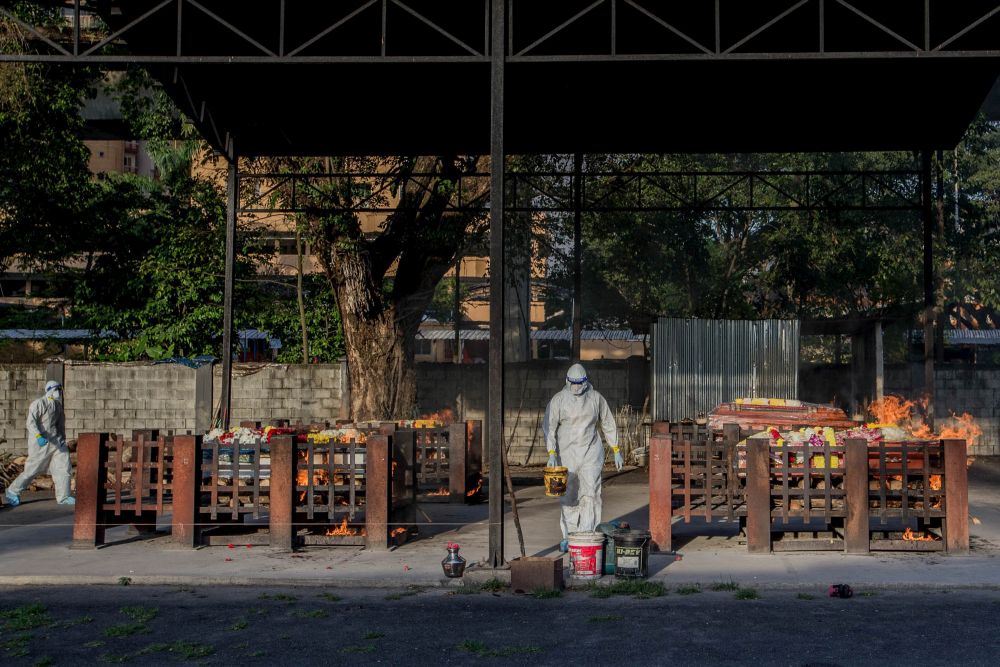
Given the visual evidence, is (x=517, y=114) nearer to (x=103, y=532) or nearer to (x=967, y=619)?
(x=103, y=532)

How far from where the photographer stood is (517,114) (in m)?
A: 20.7

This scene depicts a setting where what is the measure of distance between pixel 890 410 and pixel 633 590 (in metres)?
15.6

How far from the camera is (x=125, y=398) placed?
2444 cm

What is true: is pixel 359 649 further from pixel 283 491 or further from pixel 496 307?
pixel 283 491

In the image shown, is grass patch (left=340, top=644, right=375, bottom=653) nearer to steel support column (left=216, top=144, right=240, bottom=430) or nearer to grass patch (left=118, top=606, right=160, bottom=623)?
grass patch (left=118, top=606, right=160, bottom=623)

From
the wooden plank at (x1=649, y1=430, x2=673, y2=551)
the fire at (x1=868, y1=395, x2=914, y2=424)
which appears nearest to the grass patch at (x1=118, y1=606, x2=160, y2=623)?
the wooden plank at (x1=649, y1=430, x2=673, y2=551)

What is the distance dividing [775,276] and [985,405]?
8500mm

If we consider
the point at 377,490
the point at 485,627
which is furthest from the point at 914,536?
the point at 485,627

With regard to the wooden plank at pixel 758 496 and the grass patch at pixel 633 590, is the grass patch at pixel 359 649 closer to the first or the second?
the grass patch at pixel 633 590

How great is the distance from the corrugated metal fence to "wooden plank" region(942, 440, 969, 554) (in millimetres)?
11566

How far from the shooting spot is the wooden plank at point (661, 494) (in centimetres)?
1371

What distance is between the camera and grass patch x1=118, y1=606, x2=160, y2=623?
10.1 meters

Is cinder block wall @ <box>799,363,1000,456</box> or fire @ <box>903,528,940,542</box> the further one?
cinder block wall @ <box>799,363,1000,456</box>

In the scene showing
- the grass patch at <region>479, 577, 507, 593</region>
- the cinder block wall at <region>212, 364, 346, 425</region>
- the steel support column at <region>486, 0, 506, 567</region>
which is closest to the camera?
the grass patch at <region>479, 577, 507, 593</region>
